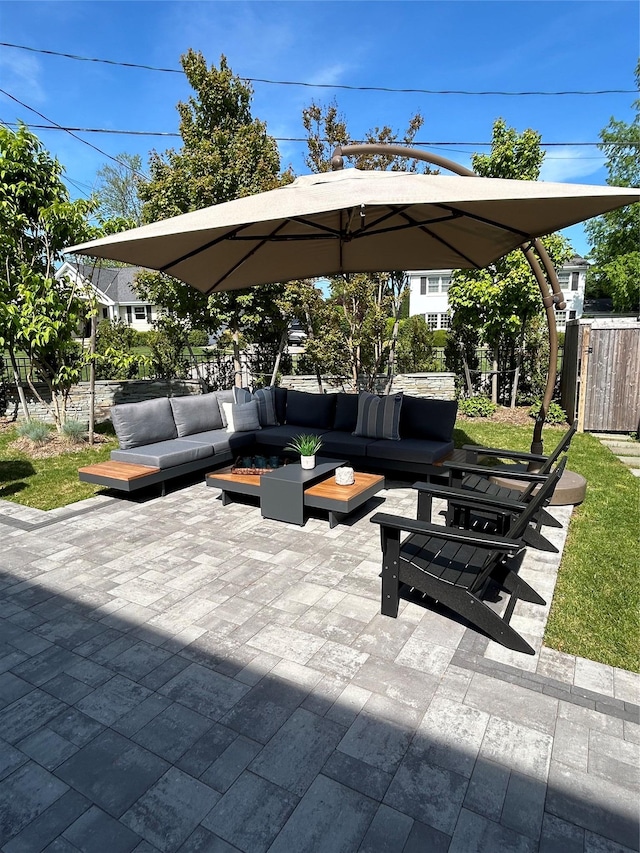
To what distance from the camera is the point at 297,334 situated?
1188 cm

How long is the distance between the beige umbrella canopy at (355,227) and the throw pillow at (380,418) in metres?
1.68

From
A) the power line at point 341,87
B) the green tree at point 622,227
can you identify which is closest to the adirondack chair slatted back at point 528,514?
the power line at point 341,87

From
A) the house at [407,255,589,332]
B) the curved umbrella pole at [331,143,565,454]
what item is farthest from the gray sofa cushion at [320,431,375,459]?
the house at [407,255,589,332]

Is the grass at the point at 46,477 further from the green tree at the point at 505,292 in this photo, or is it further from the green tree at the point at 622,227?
the green tree at the point at 622,227

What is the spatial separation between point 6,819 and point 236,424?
5182mm

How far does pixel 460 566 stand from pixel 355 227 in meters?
3.39

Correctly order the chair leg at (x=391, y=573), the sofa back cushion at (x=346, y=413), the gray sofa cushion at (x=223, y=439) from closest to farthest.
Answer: the chair leg at (x=391, y=573)
the gray sofa cushion at (x=223, y=439)
the sofa back cushion at (x=346, y=413)

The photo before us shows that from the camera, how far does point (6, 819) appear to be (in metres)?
1.72

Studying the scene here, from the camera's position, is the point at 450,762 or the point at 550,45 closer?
the point at 450,762

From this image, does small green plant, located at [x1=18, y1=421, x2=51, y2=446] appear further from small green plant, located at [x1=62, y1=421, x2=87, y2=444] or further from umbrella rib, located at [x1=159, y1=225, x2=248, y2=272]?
umbrella rib, located at [x1=159, y1=225, x2=248, y2=272]

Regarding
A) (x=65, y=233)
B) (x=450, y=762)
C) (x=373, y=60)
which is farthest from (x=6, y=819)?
(x=373, y=60)

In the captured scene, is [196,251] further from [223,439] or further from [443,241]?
[223,439]

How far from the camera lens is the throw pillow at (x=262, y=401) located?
276 inches

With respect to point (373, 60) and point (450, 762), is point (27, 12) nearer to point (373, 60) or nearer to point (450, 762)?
point (373, 60)
